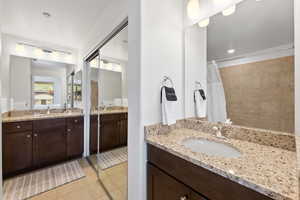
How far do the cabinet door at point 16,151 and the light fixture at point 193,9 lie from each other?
2.69 metres

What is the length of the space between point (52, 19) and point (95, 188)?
2442 mm

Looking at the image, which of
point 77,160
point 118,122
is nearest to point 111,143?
point 118,122

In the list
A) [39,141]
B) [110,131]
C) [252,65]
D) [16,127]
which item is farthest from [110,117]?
[252,65]

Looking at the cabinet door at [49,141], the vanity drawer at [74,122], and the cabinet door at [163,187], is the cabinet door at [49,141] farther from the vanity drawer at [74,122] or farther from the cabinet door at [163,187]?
the cabinet door at [163,187]

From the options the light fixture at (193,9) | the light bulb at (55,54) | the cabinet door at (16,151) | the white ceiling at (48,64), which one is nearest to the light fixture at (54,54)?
the light bulb at (55,54)

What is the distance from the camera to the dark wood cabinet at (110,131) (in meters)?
1.74

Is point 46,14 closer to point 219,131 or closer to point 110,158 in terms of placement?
point 110,158

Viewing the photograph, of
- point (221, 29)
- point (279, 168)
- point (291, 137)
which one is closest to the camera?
point (279, 168)

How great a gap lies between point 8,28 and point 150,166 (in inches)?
119

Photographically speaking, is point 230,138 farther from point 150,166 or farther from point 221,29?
point 221,29

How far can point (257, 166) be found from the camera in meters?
0.62

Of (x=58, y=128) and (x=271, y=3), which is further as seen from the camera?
(x=58, y=128)

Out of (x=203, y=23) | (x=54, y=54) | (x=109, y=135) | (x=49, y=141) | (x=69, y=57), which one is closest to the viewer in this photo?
(x=203, y=23)

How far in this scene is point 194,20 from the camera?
4.21ft
